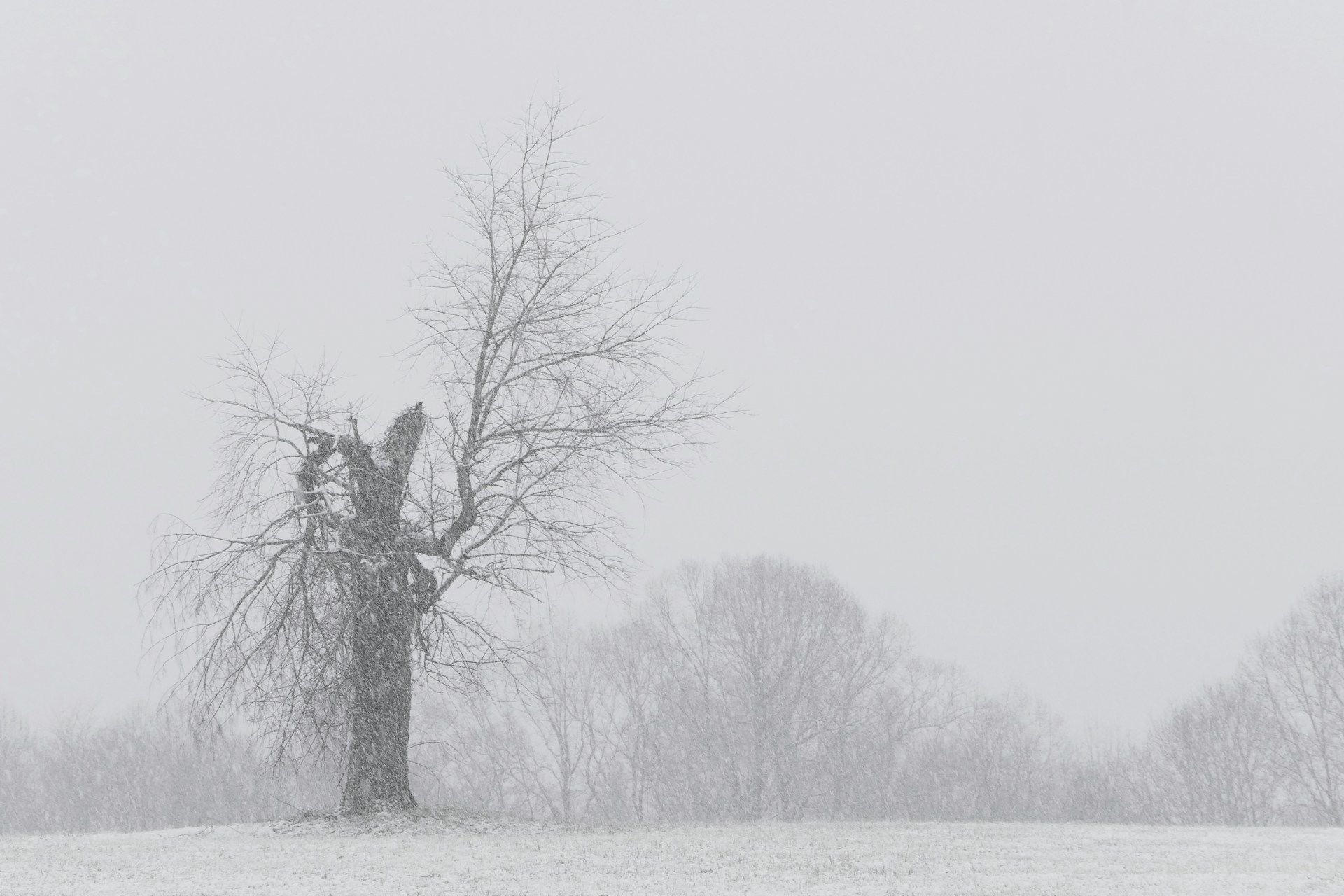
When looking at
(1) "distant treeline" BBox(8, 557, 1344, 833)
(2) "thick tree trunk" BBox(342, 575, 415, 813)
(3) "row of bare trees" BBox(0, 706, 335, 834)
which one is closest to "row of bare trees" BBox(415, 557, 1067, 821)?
(1) "distant treeline" BBox(8, 557, 1344, 833)

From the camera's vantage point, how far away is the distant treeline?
4659 cm

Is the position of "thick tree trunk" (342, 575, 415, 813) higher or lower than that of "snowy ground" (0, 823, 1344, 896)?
higher

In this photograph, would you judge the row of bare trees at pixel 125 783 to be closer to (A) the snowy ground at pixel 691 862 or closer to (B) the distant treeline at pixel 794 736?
(B) the distant treeline at pixel 794 736

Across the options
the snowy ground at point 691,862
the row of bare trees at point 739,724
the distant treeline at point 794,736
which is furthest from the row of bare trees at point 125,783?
the snowy ground at point 691,862

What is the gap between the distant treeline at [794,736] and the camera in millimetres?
46594

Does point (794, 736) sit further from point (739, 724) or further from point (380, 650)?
point (380, 650)

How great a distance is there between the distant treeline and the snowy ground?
30898 millimetres

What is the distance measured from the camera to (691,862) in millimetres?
10898

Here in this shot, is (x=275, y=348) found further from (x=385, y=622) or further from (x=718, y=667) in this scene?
(x=718, y=667)

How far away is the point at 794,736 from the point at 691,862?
38904 mm

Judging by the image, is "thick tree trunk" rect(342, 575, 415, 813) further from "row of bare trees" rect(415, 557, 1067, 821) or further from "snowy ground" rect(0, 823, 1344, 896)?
"row of bare trees" rect(415, 557, 1067, 821)

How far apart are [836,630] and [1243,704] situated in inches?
702

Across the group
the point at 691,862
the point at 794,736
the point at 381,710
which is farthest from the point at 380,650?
the point at 794,736

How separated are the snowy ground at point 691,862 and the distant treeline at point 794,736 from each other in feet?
101
